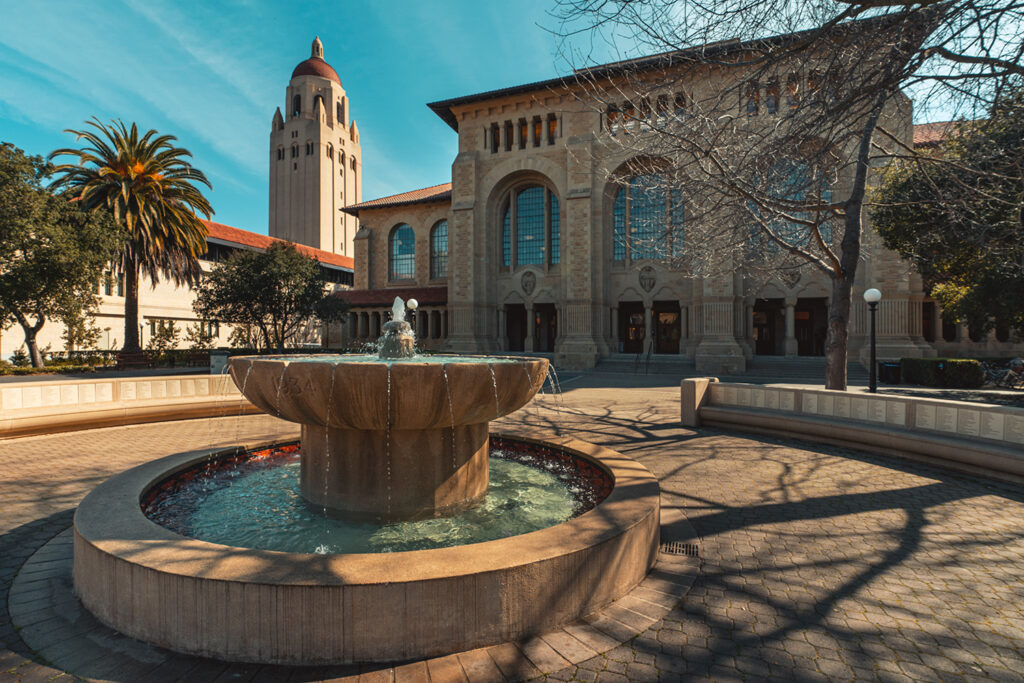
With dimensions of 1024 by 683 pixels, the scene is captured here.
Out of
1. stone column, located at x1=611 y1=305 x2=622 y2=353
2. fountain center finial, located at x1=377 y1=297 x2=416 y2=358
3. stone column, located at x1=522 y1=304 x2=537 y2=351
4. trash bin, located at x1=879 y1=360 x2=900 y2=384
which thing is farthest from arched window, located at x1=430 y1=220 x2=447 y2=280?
fountain center finial, located at x1=377 y1=297 x2=416 y2=358

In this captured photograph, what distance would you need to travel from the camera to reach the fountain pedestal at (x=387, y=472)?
451cm

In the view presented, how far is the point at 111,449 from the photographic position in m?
8.21

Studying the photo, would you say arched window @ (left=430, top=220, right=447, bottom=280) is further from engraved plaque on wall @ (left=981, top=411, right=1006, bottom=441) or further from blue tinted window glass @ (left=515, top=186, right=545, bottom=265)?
engraved plaque on wall @ (left=981, top=411, right=1006, bottom=441)

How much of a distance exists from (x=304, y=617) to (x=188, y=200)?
3079cm

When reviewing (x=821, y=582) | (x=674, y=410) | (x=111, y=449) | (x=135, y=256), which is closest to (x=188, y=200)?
(x=135, y=256)

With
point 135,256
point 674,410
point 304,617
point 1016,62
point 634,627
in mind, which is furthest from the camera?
point 135,256

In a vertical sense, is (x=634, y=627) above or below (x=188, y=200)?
below

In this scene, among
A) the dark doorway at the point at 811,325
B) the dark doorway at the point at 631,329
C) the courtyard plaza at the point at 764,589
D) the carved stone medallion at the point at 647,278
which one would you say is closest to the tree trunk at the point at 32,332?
the courtyard plaza at the point at 764,589

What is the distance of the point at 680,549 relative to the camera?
4.48m

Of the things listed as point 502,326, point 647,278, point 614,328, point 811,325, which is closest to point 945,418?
point 647,278

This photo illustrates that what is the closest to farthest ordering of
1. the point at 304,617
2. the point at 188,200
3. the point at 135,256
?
the point at 304,617 < the point at 135,256 < the point at 188,200

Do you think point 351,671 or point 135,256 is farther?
point 135,256

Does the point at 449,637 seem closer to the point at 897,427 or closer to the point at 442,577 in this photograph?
the point at 442,577

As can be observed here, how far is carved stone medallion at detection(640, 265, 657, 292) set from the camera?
31.2 m
